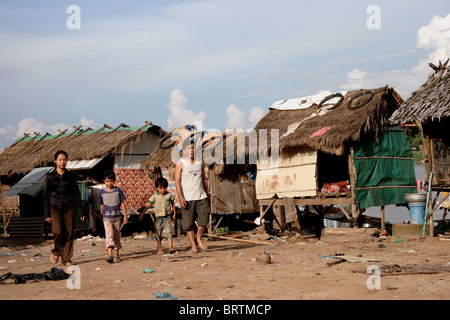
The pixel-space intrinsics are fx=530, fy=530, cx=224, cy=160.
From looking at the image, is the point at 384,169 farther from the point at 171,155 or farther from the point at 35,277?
the point at 35,277

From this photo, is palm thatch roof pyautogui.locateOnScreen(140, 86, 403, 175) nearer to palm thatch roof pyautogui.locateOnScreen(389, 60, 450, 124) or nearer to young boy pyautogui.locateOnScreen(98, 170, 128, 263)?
palm thatch roof pyautogui.locateOnScreen(389, 60, 450, 124)

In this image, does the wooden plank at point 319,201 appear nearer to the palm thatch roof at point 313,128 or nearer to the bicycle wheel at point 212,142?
the palm thatch roof at point 313,128

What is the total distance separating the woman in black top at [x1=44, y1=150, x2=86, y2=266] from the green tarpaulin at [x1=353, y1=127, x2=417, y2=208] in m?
7.53

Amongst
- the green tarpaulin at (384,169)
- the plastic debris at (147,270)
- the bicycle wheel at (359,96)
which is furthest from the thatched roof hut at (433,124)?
the plastic debris at (147,270)

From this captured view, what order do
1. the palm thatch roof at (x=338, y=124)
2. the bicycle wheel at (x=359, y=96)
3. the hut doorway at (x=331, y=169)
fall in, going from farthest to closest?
the hut doorway at (x=331, y=169) < the bicycle wheel at (x=359, y=96) < the palm thatch roof at (x=338, y=124)

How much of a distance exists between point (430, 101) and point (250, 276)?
24.5 ft

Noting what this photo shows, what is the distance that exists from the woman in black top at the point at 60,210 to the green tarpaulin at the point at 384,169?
753 cm

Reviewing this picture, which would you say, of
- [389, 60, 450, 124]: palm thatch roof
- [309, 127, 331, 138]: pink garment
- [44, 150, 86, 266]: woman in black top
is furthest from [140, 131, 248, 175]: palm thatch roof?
[44, 150, 86, 266]: woman in black top

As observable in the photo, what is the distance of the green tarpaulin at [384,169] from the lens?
43.9ft

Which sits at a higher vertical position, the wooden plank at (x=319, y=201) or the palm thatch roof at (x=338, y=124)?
the palm thatch roof at (x=338, y=124)

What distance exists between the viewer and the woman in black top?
817 cm

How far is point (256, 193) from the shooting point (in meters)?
15.3
